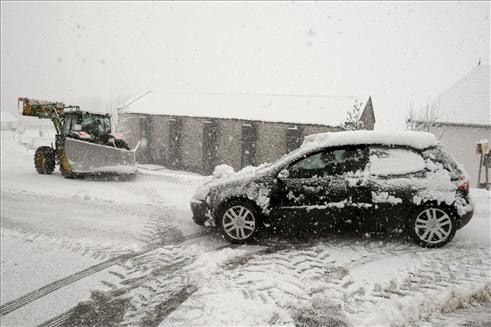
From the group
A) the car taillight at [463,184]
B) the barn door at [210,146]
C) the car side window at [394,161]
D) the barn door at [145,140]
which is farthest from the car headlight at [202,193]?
the barn door at [145,140]

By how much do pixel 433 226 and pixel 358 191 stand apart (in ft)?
3.84

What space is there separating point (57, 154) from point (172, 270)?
30.0 ft

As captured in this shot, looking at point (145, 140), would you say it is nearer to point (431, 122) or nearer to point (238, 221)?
point (431, 122)

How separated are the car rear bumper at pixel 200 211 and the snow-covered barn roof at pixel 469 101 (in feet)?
68.6

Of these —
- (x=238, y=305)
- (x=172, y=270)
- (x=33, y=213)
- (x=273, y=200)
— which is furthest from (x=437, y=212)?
(x=33, y=213)

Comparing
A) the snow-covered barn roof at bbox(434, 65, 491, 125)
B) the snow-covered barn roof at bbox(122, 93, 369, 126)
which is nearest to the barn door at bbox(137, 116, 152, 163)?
the snow-covered barn roof at bbox(122, 93, 369, 126)

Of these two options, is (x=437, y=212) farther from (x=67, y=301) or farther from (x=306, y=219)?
(x=67, y=301)

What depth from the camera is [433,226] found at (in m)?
5.19

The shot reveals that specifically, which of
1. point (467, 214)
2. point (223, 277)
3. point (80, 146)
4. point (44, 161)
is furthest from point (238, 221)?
point (44, 161)

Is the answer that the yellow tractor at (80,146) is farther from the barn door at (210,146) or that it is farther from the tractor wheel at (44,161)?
the barn door at (210,146)

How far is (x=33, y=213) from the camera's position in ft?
25.0

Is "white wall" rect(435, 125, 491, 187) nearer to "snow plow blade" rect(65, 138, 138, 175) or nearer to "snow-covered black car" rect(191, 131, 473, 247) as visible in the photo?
"snow-covered black car" rect(191, 131, 473, 247)

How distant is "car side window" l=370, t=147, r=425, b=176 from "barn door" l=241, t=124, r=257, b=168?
17.7 m

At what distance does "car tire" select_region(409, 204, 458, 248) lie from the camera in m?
5.14
